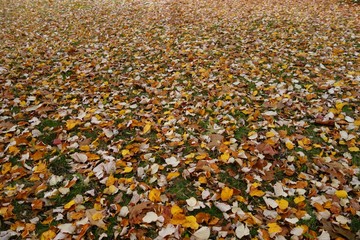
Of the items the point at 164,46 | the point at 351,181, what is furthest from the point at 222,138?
the point at 164,46

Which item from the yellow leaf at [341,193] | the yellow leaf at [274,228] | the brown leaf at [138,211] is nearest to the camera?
the yellow leaf at [274,228]

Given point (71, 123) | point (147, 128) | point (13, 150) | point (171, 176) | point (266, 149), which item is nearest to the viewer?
point (171, 176)

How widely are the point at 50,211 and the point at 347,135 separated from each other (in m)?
3.36

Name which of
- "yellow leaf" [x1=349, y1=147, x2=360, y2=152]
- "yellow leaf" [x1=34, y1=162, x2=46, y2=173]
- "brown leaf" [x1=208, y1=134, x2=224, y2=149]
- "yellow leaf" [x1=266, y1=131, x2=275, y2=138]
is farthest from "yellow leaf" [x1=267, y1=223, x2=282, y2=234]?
"yellow leaf" [x1=34, y1=162, x2=46, y2=173]

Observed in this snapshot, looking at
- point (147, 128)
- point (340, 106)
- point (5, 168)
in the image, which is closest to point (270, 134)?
point (340, 106)

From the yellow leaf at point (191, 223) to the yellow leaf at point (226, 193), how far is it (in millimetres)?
383

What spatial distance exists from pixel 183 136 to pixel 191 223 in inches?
49.1

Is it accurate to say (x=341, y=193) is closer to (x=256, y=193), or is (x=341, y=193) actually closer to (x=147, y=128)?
(x=256, y=193)

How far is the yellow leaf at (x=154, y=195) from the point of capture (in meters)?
2.59

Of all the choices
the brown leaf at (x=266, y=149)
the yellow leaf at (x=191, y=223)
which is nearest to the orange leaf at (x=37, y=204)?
the yellow leaf at (x=191, y=223)

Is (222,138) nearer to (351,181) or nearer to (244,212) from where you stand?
(244,212)

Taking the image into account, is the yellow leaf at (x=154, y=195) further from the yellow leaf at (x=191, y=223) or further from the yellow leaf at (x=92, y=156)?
the yellow leaf at (x=92, y=156)

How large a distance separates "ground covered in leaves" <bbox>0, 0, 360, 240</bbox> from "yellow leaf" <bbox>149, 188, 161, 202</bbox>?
1cm

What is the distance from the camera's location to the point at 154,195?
2.62 metres
